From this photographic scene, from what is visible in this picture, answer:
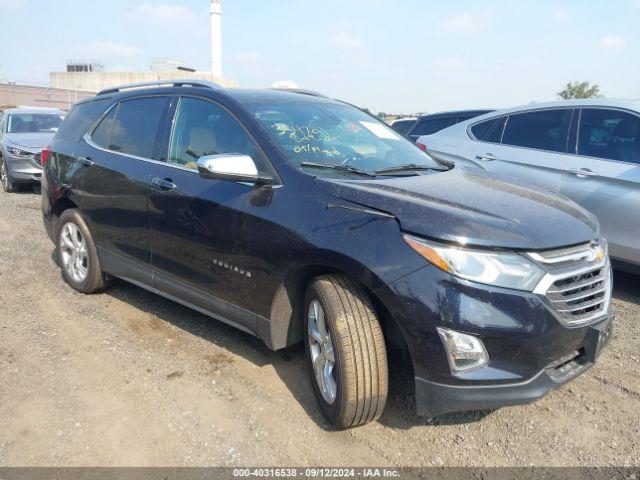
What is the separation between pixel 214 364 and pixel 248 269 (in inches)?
32.3

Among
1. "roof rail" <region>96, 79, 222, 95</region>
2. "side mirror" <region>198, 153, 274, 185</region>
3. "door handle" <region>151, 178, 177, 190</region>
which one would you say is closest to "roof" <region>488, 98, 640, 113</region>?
"roof rail" <region>96, 79, 222, 95</region>

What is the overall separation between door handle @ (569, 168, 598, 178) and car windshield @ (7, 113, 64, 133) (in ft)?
33.0

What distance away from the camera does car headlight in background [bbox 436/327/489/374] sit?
2.30 meters

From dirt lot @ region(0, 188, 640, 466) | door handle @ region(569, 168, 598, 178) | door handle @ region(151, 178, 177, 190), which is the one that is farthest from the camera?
door handle @ region(569, 168, 598, 178)

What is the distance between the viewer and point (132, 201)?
12.6 feet

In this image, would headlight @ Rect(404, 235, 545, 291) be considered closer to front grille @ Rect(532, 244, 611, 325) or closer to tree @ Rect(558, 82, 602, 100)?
front grille @ Rect(532, 244, 611, 325)

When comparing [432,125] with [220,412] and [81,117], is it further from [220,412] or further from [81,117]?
[220,412]

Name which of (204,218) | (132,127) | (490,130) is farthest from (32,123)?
(204,218)

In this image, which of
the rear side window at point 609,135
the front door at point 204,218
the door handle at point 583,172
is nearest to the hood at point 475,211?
the front door at point 204,218

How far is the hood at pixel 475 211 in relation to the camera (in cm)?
236

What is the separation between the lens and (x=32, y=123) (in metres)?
11.2

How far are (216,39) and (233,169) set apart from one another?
6242 cm

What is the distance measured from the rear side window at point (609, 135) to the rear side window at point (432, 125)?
11.9ft

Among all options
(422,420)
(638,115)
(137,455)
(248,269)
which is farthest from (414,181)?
(638,115)
